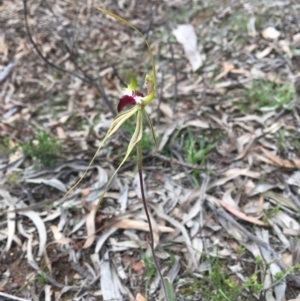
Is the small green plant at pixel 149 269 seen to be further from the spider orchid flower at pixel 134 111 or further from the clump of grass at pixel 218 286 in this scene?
the spider orchid flower at pixel 134 111

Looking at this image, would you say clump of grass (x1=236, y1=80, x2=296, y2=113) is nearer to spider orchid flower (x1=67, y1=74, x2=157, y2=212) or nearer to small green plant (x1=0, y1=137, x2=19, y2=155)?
small green plant (x1=0, y1=137, x2=19, y2=155)

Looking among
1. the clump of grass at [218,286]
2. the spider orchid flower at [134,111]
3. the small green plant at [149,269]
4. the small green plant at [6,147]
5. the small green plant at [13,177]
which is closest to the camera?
the spider orchid flower at [134,111]

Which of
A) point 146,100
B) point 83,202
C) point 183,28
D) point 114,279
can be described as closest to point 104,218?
point 83,202

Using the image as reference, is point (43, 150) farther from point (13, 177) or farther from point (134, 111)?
point (134, 111)

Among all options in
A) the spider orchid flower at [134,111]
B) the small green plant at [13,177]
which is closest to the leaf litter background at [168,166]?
the small green plant at [13,177]

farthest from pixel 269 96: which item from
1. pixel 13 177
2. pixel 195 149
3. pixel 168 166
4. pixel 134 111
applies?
pixel 134 111

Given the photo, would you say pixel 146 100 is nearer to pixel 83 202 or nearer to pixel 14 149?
pixel 83 202
